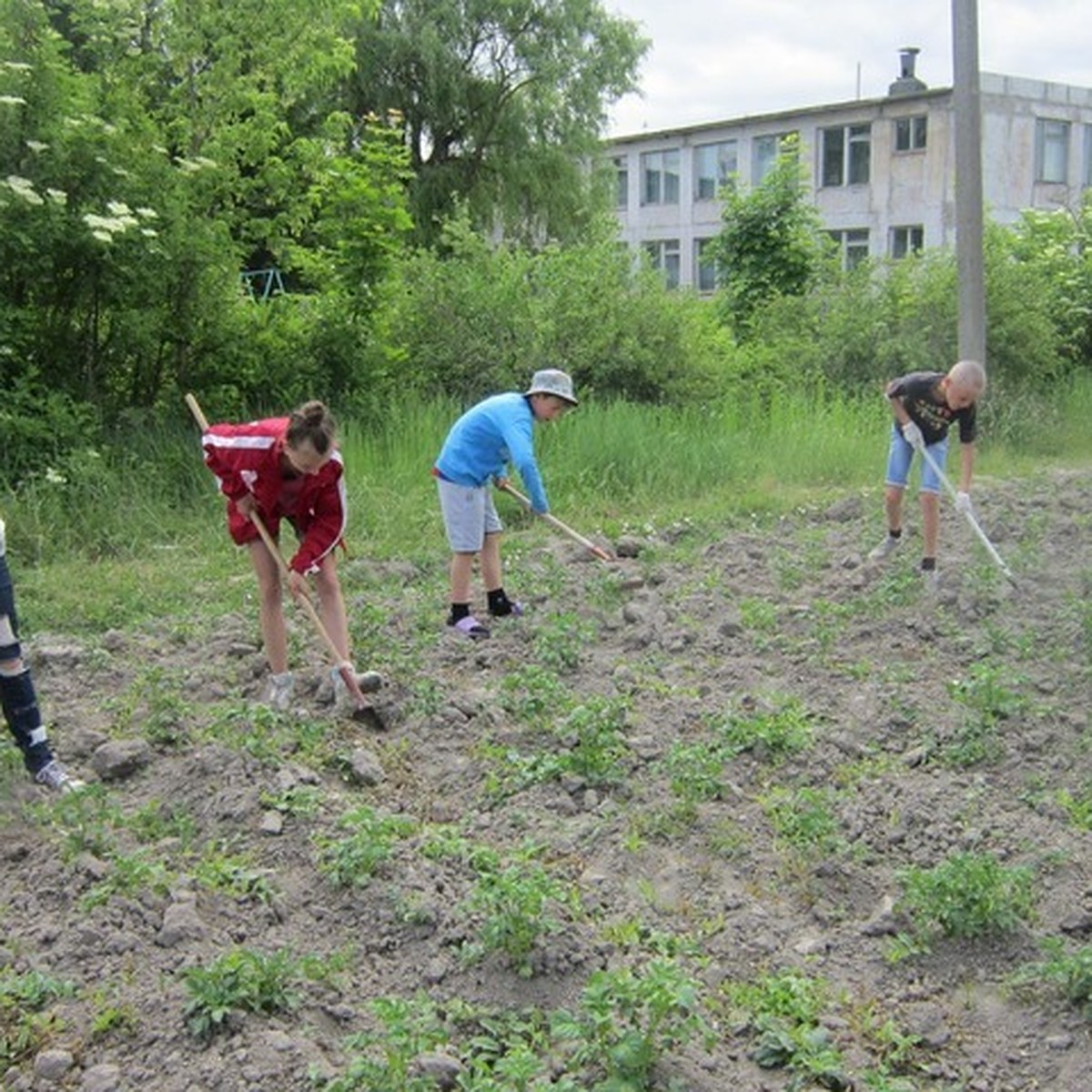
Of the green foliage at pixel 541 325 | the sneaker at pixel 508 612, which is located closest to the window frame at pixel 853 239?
the green foliage at pixel 541 325

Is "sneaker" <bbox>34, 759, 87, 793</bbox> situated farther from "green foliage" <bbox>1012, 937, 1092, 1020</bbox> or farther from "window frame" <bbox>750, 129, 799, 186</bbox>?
"window frame" <bbox>750, 129, 799, 186</bbox>

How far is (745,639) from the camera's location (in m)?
6.89

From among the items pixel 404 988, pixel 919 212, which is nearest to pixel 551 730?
pixel 404 988

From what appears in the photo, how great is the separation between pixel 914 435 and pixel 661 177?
120 feet

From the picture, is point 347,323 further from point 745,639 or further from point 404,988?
point 404,988

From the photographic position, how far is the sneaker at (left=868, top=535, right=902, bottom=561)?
8453mm

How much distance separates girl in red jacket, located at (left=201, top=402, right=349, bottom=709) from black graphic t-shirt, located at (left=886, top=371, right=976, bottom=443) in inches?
151

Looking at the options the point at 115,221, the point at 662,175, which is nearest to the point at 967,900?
the point at 115,221

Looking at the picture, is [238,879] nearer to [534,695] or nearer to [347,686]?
[347,686]

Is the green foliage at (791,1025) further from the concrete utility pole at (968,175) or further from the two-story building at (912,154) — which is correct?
the two-story building at (912,154)

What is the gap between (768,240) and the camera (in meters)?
19.8

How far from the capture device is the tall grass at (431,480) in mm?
8375

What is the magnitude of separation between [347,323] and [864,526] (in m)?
4.79

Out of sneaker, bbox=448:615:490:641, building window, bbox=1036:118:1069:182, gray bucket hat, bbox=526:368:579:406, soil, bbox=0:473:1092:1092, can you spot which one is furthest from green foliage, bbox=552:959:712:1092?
building window, bbox=1036:118:1069:182
